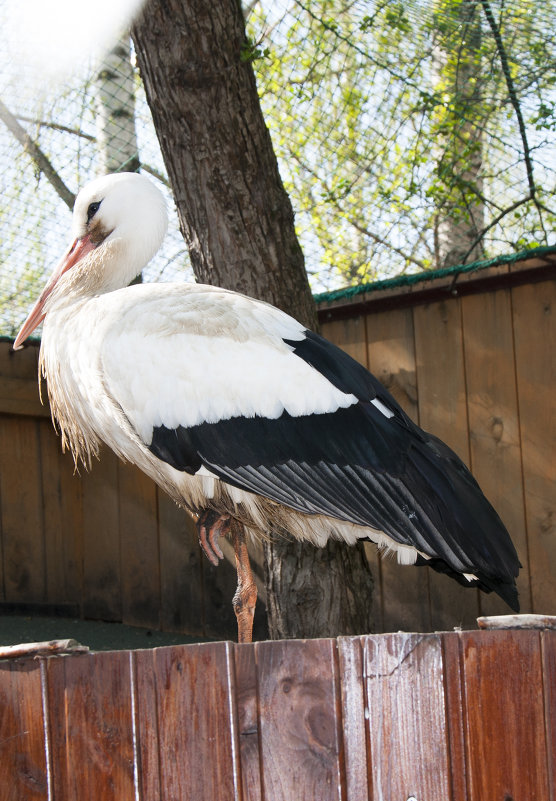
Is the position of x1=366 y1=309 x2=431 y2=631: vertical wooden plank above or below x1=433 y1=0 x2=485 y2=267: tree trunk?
below

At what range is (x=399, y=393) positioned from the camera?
448cm

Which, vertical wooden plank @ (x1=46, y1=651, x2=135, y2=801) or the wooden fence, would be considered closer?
vertical wooden plank @ (x1=46, y1=651, x2=135, y2=801)

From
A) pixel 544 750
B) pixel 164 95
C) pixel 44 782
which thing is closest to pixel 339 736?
pixel 544 750

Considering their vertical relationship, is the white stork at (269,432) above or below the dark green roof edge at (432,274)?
below

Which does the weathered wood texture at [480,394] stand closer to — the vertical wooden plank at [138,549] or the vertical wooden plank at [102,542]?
the vertical wooden plank at [138,549]

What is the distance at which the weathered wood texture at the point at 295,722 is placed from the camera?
1.91 metres

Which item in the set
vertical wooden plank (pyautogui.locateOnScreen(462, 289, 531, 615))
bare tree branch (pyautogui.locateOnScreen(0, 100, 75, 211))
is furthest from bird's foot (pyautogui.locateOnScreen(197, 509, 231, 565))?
bare tree branch (pyautogui.locateOnScreen(0, 100, 75, 211))

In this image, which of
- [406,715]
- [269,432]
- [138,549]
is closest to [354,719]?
[406,715]

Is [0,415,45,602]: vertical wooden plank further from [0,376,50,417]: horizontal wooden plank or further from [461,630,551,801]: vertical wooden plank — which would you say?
[461,630,551,801]: vertical wooden plank

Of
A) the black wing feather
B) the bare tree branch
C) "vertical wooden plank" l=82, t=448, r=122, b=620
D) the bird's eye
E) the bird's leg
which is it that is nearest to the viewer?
the black wing feather

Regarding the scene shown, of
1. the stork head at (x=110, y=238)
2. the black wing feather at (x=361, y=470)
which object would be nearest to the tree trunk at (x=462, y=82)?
the stork head at (x=110, y=238)

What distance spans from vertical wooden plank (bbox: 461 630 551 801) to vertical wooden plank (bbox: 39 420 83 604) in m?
3.61

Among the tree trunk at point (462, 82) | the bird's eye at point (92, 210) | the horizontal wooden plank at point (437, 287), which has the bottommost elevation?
the horizontal wooden plank at point (437, 287)

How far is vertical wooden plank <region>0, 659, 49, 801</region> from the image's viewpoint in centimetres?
204
